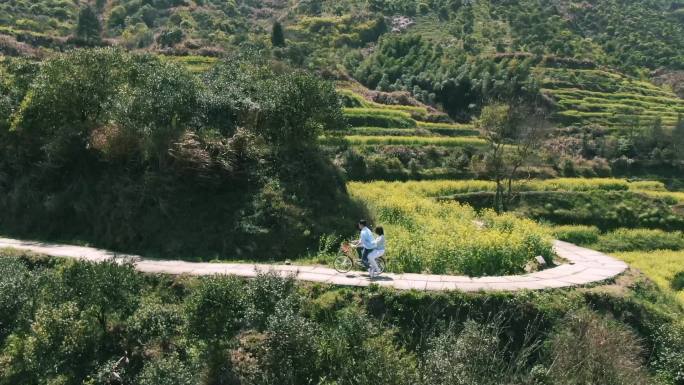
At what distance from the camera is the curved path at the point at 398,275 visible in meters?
13.8

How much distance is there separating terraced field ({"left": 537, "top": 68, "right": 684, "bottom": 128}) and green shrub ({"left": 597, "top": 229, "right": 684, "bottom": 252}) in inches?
924

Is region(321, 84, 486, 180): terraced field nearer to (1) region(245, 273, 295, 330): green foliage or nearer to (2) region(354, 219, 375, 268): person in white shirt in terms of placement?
(2) region(354, 219, 375, 268): person in white shirt

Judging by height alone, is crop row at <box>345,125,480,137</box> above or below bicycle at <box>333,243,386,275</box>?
below

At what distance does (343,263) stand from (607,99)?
5452 cm

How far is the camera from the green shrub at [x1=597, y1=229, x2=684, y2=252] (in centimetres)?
2942

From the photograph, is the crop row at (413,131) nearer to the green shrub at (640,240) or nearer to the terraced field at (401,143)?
the terraced field at (401,143)

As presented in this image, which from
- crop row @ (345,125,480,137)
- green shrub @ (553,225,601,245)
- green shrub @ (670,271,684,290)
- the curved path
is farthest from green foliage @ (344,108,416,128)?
the curved path

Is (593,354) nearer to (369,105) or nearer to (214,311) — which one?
(214,311)

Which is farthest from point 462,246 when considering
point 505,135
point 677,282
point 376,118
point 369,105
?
point 369,105

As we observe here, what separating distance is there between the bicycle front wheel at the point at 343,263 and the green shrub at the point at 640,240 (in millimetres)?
19775

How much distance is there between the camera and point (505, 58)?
2670 inches

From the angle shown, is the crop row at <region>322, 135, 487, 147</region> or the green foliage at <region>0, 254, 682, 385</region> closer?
the green foliage at <region>0, 254, 682, 385</region>

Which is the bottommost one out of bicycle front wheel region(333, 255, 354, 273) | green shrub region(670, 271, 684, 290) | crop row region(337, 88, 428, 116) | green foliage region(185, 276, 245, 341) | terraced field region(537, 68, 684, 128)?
crop row region(337, 88, 428, 116)

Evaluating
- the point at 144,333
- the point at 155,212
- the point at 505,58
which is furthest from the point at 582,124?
the point at 144,333
